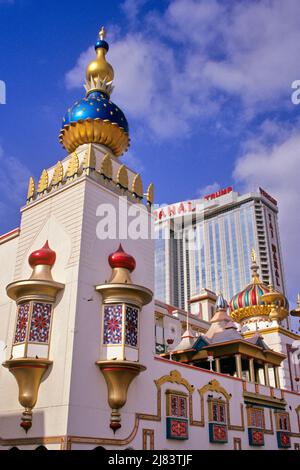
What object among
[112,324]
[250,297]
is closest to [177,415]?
[112,324]

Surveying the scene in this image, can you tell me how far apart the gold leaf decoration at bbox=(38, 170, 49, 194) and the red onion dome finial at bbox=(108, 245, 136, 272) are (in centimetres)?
517

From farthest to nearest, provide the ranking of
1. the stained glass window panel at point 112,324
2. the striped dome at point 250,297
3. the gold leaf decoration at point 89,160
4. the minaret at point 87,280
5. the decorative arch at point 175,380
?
the striped dome at point 250,297 < the gold leaf decoration at point 89,160 < the decorative arch at point 175,380 < the stained glass window panel at point 112,324 < the minaret at point 87,280

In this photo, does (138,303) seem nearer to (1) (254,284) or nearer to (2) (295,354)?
(2) (295,354)

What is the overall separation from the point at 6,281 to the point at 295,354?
2004 centimetres

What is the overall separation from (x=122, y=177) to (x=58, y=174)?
2.81 meters

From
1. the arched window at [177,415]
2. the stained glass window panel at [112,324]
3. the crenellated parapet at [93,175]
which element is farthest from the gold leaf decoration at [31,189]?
the arched window at [177,415]

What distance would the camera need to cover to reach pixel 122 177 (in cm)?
2092

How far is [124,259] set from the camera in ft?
59.4

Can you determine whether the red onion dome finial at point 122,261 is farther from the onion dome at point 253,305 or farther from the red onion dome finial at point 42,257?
the onion dome at point 253,305

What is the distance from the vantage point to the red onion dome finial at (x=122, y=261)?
1806cm

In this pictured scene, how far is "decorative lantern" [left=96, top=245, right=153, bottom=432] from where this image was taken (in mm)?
16062

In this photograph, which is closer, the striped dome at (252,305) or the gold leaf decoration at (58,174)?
the gold leaf decoration at (58,174)

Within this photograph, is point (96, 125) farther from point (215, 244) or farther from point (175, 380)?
point (215, 244)

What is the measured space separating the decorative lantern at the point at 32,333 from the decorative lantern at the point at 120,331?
1901mm
